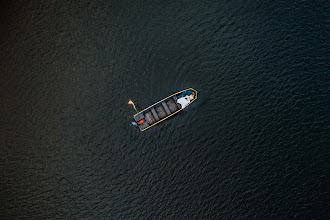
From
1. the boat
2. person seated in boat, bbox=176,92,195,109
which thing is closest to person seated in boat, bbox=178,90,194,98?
the boat

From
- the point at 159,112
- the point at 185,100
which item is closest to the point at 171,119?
the point at 159,112

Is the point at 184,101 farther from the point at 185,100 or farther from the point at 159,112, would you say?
the point at 159,112

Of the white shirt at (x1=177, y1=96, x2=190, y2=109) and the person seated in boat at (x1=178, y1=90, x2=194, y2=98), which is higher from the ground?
the person seated in boat at (x1=178, y1=90, x2=194, y2=98)

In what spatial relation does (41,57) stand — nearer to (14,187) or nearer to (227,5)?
(14,187)

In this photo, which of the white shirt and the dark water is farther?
the white shirt

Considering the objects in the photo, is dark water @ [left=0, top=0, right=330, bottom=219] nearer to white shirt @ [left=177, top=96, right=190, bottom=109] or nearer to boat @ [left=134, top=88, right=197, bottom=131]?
white shirt @ [left=177, top=96, right=190, bottom=109]

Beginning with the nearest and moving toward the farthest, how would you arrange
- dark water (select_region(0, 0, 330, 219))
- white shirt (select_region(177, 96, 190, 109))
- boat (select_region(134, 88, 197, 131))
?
dark water (select_region(0, 0, 330, 219))
boat (select_region(134, 88, 197, 131))
white shirt (select_region(177, 96, 190, 109))
